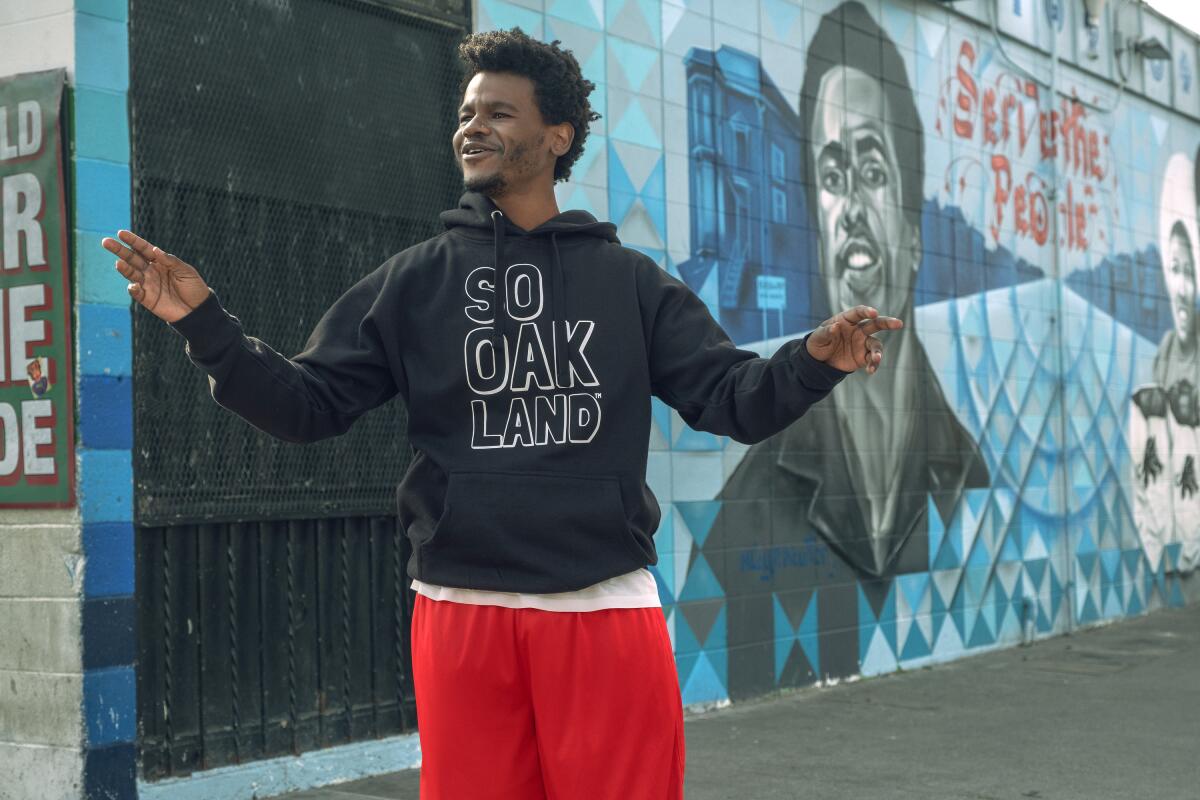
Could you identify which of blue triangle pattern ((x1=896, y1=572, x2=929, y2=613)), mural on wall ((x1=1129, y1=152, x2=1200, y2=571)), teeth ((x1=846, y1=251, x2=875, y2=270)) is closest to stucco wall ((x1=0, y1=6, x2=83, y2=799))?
teeth ((x1=846, y1=251, x2=875, y2=270))

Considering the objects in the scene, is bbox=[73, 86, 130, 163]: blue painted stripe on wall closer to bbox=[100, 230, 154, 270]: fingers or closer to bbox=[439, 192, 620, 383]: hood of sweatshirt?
Result: bbox=[439, 192, 620, 383]: hood of sweatshirt

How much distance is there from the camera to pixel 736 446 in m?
8.39

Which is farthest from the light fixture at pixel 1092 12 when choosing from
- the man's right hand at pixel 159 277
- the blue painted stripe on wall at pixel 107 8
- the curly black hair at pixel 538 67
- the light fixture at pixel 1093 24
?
the man's right hand at pixel 159 277

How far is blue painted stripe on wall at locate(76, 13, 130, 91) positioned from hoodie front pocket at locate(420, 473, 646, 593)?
3.25m

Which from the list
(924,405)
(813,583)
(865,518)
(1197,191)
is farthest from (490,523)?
(1197,191)

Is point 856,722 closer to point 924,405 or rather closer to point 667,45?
point 924,405

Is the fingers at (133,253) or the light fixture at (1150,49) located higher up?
the light fixture at (1150,49)

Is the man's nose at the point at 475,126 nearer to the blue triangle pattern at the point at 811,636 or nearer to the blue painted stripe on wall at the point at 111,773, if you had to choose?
the blue painted stripe on wall at the point at 111,773

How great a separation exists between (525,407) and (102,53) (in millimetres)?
3289

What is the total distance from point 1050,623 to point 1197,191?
16.7 feet

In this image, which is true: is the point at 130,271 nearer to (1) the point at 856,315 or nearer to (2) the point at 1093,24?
(1) the point at 856,315

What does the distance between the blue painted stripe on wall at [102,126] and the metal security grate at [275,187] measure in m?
0.06

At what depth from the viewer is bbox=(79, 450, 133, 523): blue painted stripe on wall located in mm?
5359

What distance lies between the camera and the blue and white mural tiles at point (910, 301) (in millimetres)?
8031
